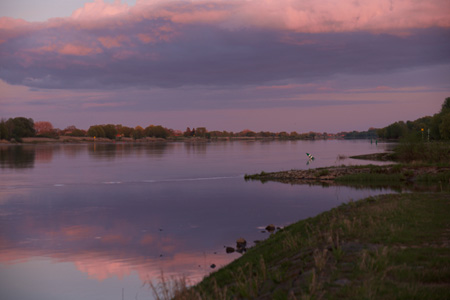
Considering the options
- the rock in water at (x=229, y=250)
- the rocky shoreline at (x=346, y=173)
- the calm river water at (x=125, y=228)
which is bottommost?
the calm river water at (x=125, y=228)

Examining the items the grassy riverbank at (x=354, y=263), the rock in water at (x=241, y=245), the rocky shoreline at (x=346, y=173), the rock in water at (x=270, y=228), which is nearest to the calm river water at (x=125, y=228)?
the rock in water at (x=241, y=245)

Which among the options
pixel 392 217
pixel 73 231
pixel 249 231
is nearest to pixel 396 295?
pixel 392 217

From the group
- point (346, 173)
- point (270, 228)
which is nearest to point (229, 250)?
point (270, 228)

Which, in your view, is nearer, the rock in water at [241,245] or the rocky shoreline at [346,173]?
the rock in water at [241,245]

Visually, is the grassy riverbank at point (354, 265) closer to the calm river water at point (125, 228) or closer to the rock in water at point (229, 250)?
the rock in water at point (229, 250)

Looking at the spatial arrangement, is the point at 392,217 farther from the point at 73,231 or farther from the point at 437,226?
the point at 73,231

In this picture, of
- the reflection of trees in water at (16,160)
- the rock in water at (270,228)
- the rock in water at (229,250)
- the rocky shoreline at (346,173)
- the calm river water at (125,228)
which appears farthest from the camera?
the reflection of trees in water at (16,160)

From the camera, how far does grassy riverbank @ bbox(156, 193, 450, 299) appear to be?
9406 millimetres

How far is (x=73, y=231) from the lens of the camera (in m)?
24.3

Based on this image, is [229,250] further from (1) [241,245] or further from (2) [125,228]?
(2) [125,228]

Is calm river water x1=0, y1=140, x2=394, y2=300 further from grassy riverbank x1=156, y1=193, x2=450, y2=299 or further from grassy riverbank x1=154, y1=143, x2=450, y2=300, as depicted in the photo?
grassy riverbank x1=156, y1=193, x2=450, y2=299

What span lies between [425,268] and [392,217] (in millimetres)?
7065

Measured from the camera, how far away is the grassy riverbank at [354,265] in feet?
30.9

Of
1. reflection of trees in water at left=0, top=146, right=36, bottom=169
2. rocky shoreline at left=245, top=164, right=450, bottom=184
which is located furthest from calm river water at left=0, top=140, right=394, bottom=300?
reflection of trees in water at left=0, top=146, right=36, bottom=169
